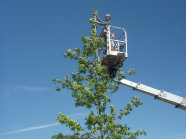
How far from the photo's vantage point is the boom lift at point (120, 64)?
55.0ft

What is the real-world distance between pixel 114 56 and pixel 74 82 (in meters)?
3.81

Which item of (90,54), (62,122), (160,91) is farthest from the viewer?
(160,91)

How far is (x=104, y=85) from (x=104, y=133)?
2.87 m

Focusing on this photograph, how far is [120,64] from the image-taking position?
56.2ft

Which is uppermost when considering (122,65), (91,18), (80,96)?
(91,18)

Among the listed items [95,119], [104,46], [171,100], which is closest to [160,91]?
[171,100]

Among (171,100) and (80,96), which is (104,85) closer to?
(80,96)

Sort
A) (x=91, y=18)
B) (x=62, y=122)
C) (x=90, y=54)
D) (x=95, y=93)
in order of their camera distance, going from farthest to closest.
Answer: (x=91, y=18)
(x=90, y=54)
(x=95, y=93)
(x=62, y=122)

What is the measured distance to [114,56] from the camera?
1667cm

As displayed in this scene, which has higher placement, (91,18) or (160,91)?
(91,18)

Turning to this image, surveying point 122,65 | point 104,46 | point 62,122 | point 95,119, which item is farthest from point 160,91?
point 62,122

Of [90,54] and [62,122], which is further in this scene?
[90,54]

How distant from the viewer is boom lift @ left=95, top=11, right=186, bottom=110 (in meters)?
16.8

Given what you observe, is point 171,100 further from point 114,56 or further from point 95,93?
point 95,93
